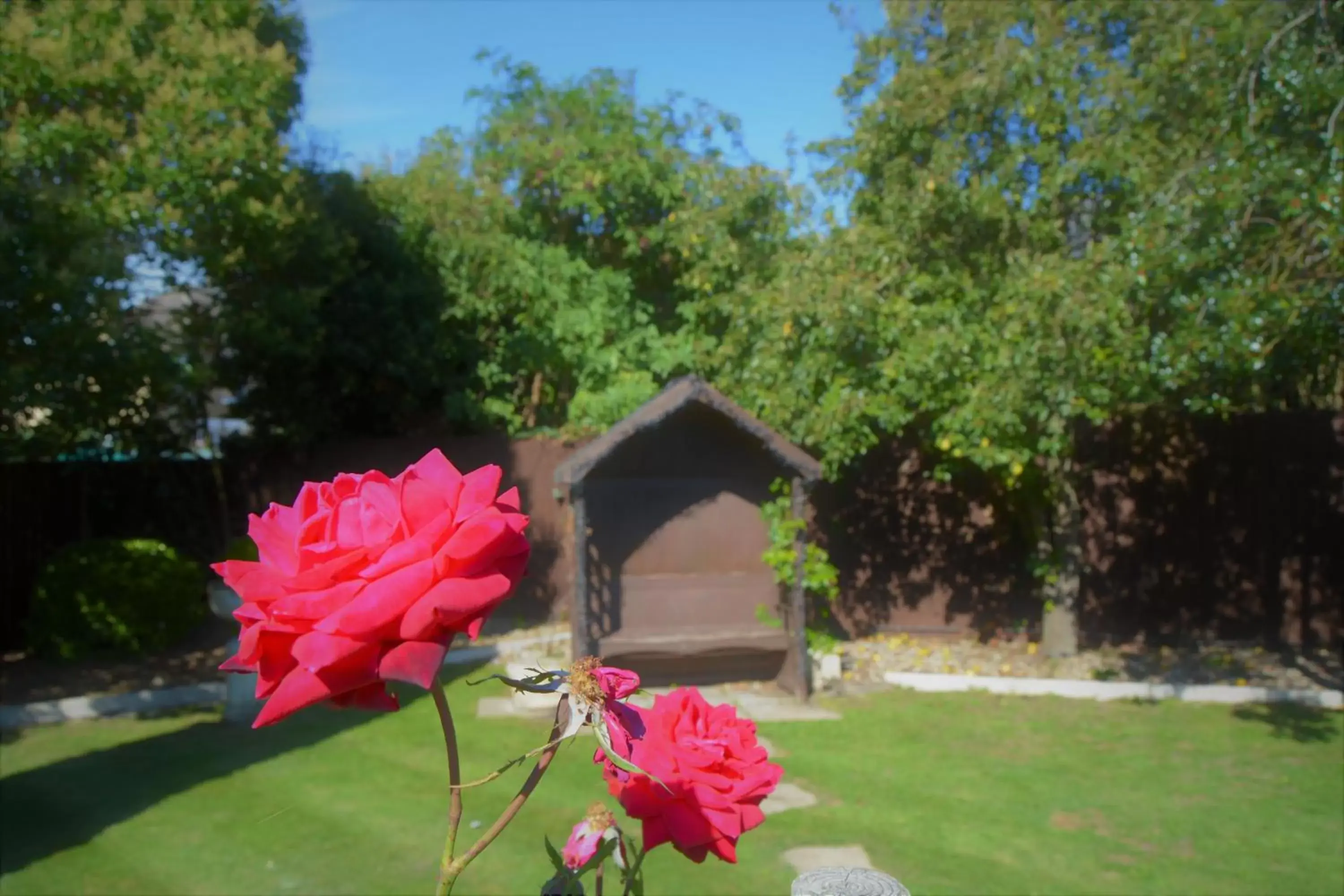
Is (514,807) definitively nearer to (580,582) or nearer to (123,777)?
(123,777)

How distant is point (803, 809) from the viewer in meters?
5.95

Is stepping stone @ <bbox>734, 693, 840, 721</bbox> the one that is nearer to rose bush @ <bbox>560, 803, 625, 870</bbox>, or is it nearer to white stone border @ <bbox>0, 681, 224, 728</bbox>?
white stone border @ <bbox>0, 681, 224, 728</bbox>

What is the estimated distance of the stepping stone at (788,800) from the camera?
596 cm

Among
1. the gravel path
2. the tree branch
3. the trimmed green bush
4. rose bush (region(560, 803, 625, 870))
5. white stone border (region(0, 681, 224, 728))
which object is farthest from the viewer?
the trimmed green bush

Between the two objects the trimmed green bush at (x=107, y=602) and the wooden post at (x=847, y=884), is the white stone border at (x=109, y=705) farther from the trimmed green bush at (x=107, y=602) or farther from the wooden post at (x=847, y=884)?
the wooden post at (x=847, y=884)

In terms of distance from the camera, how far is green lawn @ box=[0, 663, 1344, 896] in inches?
195

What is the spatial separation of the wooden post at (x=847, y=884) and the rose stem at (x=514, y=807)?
0.39 m

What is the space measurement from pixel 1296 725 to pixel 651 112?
10229mm

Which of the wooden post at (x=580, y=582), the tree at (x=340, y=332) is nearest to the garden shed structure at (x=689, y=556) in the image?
the wooden post at (x=580, y=582)

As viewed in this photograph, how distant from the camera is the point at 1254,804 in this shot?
233 inches

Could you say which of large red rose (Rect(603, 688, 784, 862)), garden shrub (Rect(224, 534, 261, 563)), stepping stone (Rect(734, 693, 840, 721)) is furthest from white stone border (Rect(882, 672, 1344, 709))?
large red rose (Rect(603, 688, 784, 862))

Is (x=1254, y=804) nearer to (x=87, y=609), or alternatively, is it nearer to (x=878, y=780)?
(x=878, y=780)

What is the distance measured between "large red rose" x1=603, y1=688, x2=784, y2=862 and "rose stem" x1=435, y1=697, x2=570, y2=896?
7.3 inches

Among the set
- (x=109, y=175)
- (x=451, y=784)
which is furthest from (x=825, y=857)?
(x=109, y=175)
